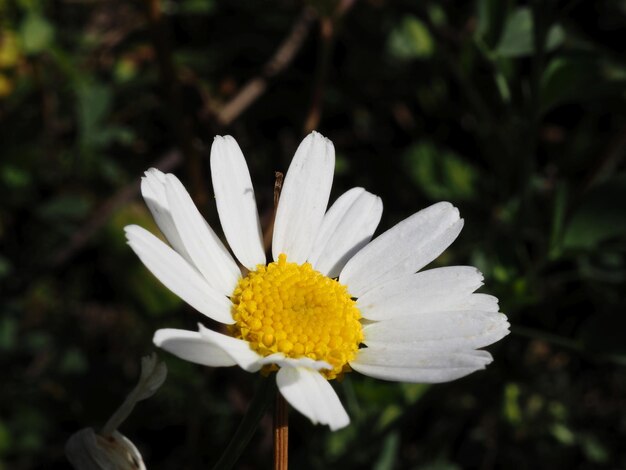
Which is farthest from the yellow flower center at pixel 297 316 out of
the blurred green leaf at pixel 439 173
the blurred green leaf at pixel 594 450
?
the blurred green leaf at pixel 594 450

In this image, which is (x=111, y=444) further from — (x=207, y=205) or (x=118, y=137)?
(x=118, y=137)

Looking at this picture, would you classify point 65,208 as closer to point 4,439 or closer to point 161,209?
point 4,439

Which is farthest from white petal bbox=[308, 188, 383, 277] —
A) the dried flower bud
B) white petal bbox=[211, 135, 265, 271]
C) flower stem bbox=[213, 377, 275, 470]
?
the dried flower bud

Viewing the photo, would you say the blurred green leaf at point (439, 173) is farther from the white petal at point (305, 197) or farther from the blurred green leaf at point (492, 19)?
the white petal at point (305, 197)

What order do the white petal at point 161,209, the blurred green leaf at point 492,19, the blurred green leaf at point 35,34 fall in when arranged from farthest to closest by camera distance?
the blurred green leaf at point 35,34
the blurred green leaf at point 492,19
the white petal at point 161,209

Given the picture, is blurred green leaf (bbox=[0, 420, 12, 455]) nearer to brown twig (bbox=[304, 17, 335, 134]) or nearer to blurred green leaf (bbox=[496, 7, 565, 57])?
brown twig (bbox=[304, 17, 335, 134])
